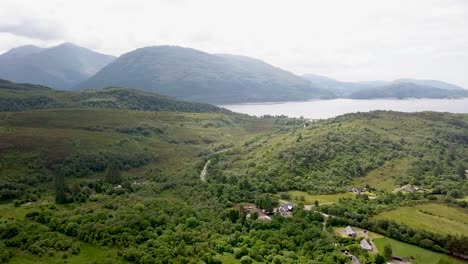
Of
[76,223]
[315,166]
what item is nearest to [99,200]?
[76,223]

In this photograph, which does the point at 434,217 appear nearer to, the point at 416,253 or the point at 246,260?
the point at 416,253

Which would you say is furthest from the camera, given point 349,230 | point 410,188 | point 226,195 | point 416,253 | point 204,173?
point 204,173

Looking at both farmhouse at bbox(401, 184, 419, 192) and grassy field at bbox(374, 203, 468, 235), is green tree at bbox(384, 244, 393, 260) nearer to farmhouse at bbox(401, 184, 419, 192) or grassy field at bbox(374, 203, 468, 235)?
grassy field at bbox(374, 203, 468, 235)

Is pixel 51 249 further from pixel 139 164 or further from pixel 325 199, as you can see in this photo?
pixel 139 164

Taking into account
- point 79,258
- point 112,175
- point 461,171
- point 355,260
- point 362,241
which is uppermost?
point 461,171

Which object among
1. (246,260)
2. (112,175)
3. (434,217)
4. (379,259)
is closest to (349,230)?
(379,259)

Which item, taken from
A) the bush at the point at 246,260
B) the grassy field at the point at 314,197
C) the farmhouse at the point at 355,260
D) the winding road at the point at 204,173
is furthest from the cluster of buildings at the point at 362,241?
the winding road at the point at 204,173
